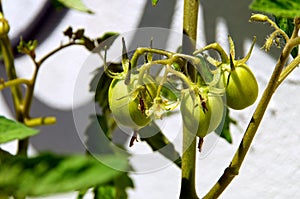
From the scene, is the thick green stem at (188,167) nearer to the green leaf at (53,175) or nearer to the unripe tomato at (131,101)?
the unripe tomato at (131,101)

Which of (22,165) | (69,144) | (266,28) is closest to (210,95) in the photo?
(22,165)

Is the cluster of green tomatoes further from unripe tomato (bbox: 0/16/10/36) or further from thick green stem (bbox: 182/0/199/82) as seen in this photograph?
unripe tomato (bbox: 0/16/10/36)

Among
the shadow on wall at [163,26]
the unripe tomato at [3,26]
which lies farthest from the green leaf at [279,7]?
the shadow on wall at [163,26]

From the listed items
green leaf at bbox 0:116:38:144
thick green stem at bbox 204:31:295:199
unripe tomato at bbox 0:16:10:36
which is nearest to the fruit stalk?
thick green stem at bbox 204:31:295:199

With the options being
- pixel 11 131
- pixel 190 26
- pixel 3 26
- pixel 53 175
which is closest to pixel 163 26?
pixel 3 26

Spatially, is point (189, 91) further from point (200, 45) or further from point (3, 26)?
point (200, 45)
